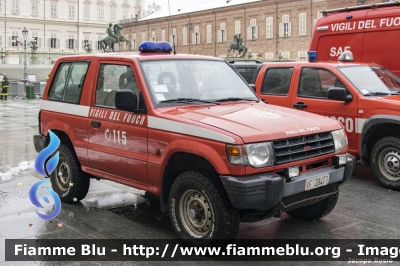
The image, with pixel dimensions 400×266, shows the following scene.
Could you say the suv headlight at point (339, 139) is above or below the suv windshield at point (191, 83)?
below

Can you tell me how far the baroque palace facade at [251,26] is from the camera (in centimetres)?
5706

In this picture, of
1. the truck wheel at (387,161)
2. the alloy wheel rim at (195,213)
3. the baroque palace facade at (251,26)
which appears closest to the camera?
the alloy wheel rim at (195,213)

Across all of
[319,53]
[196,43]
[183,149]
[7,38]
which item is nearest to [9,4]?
[7,38]

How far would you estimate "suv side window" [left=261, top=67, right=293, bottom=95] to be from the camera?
31.1ft

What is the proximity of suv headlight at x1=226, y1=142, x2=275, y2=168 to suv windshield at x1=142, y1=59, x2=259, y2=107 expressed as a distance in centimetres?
127

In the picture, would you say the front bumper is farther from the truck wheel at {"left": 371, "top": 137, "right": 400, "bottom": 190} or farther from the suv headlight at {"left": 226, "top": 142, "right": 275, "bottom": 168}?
the truck wheel at {"left": 371, "top": 137, "right": 400, "bottom": 190}

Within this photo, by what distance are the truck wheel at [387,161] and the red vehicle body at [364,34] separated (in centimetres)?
281

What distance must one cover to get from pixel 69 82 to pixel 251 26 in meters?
58.5

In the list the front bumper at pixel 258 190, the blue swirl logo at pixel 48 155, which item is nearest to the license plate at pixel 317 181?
the front bumper at pixel 258 190

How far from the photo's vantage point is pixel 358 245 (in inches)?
213

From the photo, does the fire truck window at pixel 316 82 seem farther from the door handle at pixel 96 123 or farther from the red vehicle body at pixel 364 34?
the door handle at pixel 96 123

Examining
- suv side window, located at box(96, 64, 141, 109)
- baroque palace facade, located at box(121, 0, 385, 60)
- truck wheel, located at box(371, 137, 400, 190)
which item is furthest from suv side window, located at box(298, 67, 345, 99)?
baroque palace facade, located at box(121, 0, 385, 60)

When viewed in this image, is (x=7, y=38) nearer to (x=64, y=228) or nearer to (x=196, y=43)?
(x=196, y=43)

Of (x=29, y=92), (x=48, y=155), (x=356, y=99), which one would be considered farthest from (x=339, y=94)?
(x=29, y=92)
